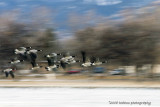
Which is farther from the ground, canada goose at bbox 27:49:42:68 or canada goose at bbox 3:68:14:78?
canada goose at bbox 27:49:42:68

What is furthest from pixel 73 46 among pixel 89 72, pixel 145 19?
pixel 145 19

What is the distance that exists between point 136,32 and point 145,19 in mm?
1827

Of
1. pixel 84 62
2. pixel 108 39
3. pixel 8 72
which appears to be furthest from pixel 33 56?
pixel 108 39

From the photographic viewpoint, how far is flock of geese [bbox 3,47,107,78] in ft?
76.2

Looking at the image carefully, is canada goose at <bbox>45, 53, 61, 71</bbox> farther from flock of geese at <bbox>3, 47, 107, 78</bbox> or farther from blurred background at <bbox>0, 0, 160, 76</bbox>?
blurred background at <bbox>0, 0, 160, 76</bbox>

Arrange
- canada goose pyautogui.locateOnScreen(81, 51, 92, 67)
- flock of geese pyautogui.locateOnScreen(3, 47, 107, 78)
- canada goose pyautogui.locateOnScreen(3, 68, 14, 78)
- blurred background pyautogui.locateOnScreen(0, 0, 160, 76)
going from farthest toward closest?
blurred background pyautogui.locateOnScreen(0, 0, 160, 76) → canada goose pyautogui.locateOnScreen(3, 68, 14, 78) → canada goose pyautogui.locateOnScreen(81, 51, 92, 67) → flock of geese pyautogui.locateOnScreen(3, 47, 107, 78)

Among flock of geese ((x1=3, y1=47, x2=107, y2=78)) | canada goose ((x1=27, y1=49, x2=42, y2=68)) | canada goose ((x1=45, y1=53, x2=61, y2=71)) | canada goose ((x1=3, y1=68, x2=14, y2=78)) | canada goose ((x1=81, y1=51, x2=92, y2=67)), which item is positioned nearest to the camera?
canada goose ((x1=45, y1=53, x2=61, y2=71))

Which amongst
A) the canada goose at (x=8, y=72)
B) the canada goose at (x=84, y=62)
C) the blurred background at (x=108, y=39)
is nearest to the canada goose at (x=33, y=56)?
the blurred background at (x=108, y=39)

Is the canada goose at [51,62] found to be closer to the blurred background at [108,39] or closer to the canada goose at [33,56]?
the canada goose at [33,56]

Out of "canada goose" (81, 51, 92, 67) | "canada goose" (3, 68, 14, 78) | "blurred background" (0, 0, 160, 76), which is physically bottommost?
"canada goose" (3, 68, 14, 78)

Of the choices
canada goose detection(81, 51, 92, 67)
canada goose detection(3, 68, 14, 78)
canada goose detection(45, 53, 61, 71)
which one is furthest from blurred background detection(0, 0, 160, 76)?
canada goose detection(45, 53, 61, 71)

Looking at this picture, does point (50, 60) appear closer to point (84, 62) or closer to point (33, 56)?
point (33, 56)

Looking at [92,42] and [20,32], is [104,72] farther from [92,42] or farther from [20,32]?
[20,32]

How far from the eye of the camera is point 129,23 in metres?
28.7
